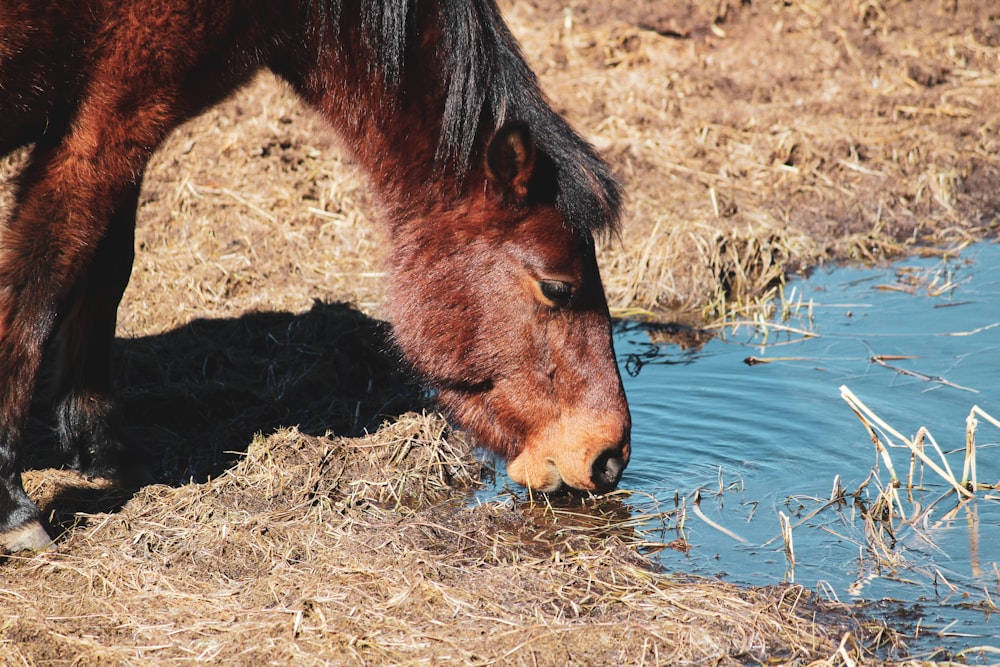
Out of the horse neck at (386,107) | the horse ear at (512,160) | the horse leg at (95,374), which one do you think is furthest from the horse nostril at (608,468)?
the horse leg at (95,374)

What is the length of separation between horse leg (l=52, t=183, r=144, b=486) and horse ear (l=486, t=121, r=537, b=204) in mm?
1504

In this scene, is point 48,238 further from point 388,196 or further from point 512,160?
point 512,160

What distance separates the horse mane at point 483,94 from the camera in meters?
3.84

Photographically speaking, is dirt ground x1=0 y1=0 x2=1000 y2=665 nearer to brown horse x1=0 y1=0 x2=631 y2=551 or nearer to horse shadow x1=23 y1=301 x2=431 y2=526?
horse shadow x1=23 y1=301 x2=431 y2=526

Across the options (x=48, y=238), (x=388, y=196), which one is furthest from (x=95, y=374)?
(x=388, y=196)

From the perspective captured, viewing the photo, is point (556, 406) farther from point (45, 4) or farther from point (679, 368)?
point (45, 4)

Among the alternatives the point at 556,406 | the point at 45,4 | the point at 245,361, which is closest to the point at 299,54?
the point at 45,4

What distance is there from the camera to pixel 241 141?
7.78 metres

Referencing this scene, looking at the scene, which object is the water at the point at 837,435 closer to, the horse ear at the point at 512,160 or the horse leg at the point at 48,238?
the horse ear at the point at 512,160

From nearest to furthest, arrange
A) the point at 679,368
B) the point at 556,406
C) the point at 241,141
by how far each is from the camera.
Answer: the point at 556,406, the point at 679,368, the point at 241,141

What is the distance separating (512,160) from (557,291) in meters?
0.52

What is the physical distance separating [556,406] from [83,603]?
179cm

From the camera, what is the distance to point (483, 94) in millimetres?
3895

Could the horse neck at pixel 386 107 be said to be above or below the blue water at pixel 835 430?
above
